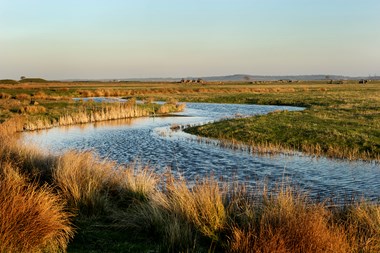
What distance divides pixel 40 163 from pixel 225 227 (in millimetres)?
8667

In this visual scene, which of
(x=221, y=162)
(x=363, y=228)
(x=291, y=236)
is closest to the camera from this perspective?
(x=291, y=236)

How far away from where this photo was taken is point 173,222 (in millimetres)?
9289

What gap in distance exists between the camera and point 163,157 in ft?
76.3

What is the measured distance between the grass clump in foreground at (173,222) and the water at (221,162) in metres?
3.18

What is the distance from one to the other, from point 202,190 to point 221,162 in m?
11.7

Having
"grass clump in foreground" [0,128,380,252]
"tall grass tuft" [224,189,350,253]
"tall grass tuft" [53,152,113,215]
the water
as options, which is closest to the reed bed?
the water

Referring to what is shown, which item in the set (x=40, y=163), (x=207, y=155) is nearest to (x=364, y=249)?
(x=40, y=163)

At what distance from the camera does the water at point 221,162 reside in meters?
16.3

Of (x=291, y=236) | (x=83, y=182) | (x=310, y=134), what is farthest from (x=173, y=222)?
(x=310, y=134)

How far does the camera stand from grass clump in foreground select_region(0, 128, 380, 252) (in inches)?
296

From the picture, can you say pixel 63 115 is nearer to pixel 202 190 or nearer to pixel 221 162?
pixel 221 162

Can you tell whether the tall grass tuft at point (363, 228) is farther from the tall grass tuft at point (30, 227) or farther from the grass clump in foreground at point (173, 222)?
the tall grass tuft at point (30, 227)

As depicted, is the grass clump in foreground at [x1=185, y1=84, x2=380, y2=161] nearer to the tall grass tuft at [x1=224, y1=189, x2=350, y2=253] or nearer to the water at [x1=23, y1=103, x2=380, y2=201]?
the water at [x1=23, y1=103, x2=380, y2=201]

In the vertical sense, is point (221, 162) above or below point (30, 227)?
below
